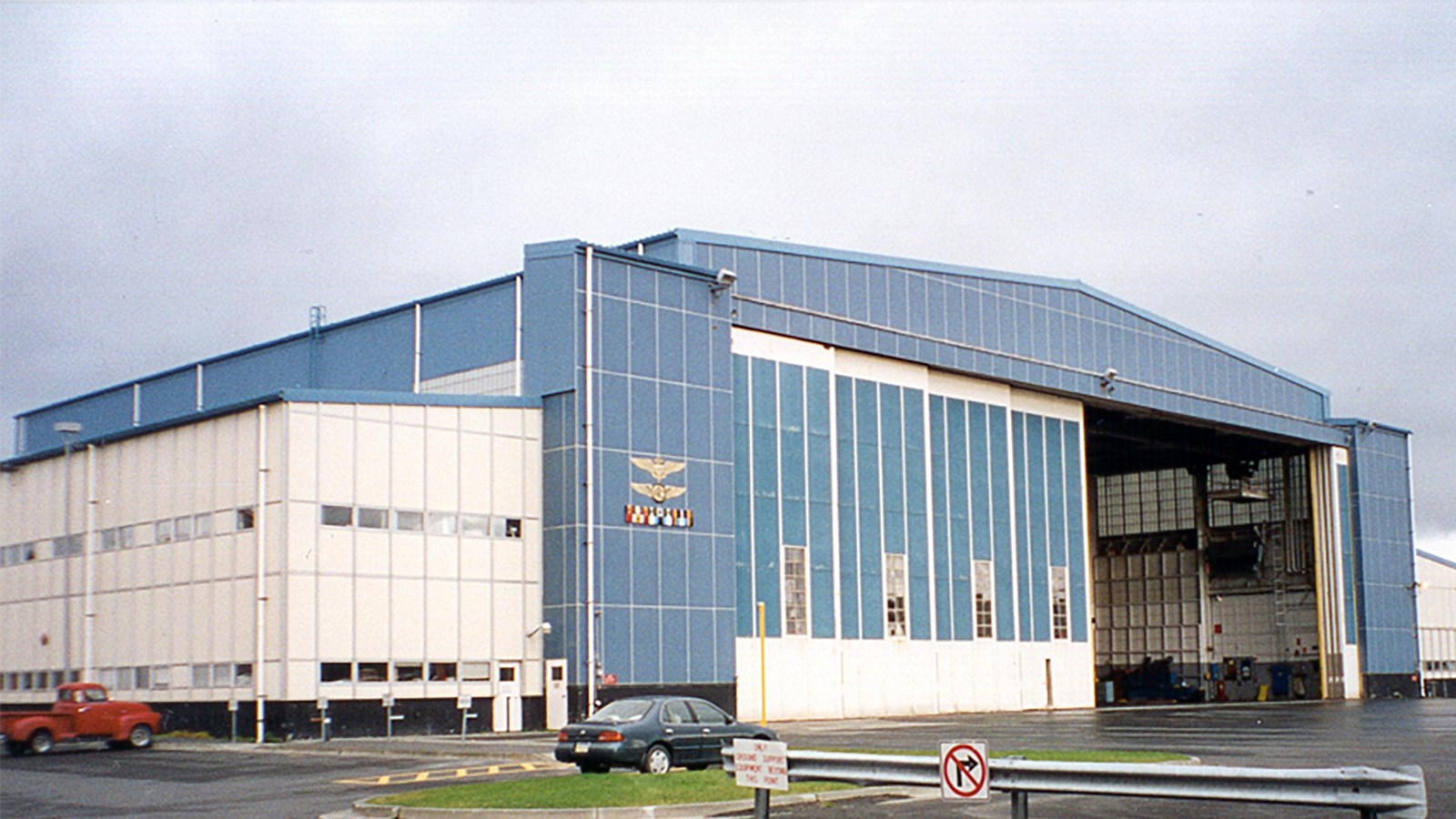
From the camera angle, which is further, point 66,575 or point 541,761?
point 66,575

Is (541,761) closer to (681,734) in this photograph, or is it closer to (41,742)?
(681,734)

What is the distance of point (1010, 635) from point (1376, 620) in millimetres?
28879

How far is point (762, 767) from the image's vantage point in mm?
14336

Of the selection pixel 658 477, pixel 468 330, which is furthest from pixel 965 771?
pixel 468 330

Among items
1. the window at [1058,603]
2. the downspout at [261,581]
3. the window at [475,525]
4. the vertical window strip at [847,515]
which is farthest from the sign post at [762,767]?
the window at [1058,603]

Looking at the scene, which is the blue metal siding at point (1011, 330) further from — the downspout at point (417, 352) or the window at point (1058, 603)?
the downspout at point (417, 352)

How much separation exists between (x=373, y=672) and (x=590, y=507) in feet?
25.7

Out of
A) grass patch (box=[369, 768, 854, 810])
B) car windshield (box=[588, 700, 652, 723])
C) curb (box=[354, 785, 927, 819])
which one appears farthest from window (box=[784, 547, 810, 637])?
curb (box=[354, 785, 927, 819])

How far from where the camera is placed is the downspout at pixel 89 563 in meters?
48.9

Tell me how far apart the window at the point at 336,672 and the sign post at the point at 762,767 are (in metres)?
29.9

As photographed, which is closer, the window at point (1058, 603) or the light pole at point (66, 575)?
the light pole at point (66, 575)

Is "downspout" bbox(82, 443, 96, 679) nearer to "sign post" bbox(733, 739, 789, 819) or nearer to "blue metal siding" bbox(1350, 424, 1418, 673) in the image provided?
"sign post" bbox(733, 739, 789, 819)

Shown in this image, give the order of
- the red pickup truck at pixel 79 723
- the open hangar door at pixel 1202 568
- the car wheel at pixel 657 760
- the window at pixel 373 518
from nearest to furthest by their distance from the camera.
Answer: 1. the car wheel at pixel 657 760
2. the red pickup truck at pixel 79 723
3. the window at pixel 373 518
4. the open hangar door at pixel 1202 568

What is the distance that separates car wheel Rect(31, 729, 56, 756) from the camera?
36.9m
